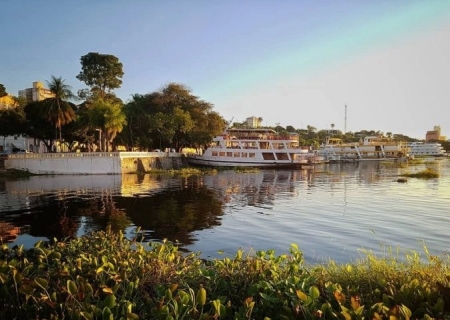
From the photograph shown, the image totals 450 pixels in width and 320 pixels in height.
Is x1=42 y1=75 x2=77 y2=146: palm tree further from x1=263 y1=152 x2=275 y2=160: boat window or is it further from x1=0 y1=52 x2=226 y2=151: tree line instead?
x1=263 y1=152 x2=275 y2=160: boat window

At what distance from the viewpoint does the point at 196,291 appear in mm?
5070

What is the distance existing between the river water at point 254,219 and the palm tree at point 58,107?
24908 millimetres

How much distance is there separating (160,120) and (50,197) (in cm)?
3830

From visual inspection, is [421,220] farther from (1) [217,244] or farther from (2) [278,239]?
(1) [217,244]

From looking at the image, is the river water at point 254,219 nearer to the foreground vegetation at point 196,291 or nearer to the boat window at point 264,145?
the foreground vegetation at point 196,291

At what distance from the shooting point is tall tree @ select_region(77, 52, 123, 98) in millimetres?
72125

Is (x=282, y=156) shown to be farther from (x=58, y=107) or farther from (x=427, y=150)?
(x=427, y=150)

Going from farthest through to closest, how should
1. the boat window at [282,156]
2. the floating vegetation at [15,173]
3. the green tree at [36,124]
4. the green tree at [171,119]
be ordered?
the boat window at [282,156] < the green tree at [171,119] < the green tree at [36,124] < the floating vegetation at [15,173]

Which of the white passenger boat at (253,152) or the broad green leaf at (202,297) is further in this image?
the white passenger boat at (253,152)

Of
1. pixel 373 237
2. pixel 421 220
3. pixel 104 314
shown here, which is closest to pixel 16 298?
pixel 104 314

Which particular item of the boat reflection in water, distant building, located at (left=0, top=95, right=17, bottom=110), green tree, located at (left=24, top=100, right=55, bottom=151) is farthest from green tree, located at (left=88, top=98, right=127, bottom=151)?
distant building, located at (left=0, top=95, right=17, bottom=110)

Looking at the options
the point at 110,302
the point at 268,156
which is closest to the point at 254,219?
the point at 110,302

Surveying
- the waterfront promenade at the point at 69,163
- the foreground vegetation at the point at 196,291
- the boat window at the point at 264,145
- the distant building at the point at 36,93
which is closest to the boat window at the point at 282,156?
the boat window at the point at 264,145

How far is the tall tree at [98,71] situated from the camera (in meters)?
72.1
